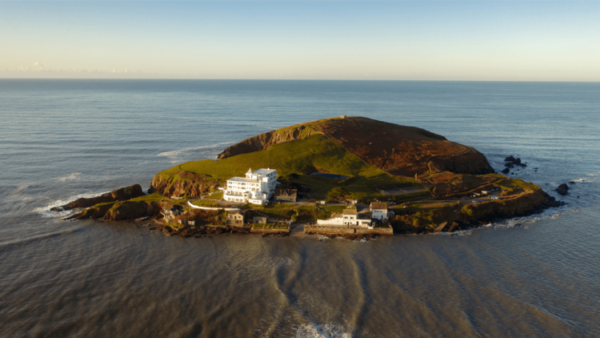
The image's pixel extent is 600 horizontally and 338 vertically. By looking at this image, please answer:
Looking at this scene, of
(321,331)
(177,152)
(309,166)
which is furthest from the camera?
(177,152)

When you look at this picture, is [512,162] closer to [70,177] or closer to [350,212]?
[350,212]

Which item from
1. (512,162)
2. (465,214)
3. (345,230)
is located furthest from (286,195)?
(512,162)

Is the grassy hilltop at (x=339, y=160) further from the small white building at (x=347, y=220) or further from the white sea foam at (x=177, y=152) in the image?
the white sea foam at (x=177, y=152)

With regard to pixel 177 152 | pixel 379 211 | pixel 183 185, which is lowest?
pixel 379 211

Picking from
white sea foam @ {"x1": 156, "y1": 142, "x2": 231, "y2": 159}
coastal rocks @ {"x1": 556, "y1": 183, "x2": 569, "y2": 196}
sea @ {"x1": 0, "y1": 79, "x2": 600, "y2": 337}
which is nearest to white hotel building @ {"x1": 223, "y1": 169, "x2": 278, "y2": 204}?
sea @ {"x1": 0, "y1": 79, "x2": 600, "y2": 337}

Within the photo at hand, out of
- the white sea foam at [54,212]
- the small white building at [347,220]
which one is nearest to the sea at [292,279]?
the white sea foam at [54,212]

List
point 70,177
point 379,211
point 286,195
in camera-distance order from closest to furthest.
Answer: point 379,211 → point 286,195 → point 70,177
